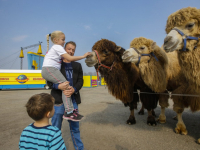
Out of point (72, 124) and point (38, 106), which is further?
point (72, 124)

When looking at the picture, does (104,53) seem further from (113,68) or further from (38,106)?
(38,106)

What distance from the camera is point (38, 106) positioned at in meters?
1.33

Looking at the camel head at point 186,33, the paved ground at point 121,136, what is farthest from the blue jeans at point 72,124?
the camel head at point 186,33

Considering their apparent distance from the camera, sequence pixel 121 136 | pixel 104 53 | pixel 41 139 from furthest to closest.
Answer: pixel 104 53, pixel 121 136, pixel 41 139

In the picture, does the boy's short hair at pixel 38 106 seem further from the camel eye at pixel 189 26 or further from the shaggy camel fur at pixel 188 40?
the camel eye at pixel 189 26

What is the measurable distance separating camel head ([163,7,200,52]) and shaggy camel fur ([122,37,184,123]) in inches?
41.8

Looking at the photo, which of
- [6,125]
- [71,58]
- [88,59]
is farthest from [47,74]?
[6,125]

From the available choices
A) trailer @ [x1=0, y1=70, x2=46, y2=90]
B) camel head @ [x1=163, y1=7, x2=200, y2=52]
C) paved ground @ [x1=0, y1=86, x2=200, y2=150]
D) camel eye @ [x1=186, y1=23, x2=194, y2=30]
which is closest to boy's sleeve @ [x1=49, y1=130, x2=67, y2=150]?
paved ground @ [x1=0, y1=86, x2=200, y2=150]

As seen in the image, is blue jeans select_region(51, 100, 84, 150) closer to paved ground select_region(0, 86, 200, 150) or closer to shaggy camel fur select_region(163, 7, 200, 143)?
paved ground select_region(0, 86, 200, 150)

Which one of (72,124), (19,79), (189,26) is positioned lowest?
(72,124)

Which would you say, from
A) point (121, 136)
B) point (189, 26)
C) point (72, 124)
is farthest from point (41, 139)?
point (189, 26)

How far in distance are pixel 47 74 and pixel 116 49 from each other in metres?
2.16

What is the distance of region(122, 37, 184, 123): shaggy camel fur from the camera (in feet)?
10.4

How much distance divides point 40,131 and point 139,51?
281cm
